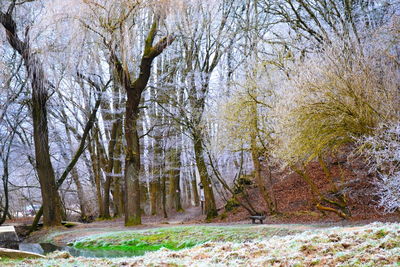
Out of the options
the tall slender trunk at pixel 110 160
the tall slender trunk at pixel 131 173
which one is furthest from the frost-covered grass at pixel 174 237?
the tall slender trunk at pixel 110 160

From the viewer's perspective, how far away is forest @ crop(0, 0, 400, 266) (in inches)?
380

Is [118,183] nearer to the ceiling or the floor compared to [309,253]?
nearer to the ceiling

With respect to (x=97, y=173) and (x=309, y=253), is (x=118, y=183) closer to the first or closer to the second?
(x=97, y=173)

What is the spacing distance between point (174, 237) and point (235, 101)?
17.1ft

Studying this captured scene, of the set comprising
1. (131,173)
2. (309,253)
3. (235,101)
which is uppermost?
(235,101)

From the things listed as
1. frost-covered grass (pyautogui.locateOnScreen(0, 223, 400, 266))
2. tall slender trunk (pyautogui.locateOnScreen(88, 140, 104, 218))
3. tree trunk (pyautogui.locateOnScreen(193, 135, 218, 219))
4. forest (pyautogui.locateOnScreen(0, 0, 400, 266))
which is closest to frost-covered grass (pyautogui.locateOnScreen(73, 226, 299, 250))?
forest (pyautogui.locateOnScreen(0, 0, 400, 266))

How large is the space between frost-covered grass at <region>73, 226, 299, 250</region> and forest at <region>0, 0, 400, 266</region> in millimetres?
77

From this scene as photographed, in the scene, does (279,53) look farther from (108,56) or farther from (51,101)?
(51,101)

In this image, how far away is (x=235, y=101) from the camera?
14.4m

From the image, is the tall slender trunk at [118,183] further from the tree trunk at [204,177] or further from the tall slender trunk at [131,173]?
the tall slender trunk at [131,173]

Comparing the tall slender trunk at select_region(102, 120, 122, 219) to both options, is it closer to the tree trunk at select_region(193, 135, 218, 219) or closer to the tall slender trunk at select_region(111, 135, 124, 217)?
the tall slender trunk at select_region(111, 135, 124, 217)

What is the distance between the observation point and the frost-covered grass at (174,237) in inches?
400

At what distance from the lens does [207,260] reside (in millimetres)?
5461

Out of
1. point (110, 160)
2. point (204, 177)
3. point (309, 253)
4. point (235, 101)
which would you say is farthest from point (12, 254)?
point (110, 160)
